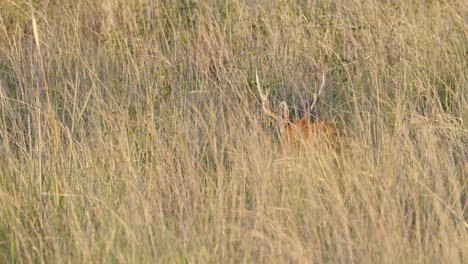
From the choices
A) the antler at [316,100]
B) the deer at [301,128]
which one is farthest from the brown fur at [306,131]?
the antler at [316,100]

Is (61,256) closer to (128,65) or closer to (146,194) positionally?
(146,194)

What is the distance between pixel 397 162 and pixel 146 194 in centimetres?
103

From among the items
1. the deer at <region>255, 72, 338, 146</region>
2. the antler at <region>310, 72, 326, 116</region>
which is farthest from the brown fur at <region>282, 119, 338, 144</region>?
the antler at <region>310, 72, 326, 116</region>

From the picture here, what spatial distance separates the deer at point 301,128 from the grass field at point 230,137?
7 centimetres

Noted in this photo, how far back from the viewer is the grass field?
10.6 ft

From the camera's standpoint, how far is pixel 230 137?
441 centimetres

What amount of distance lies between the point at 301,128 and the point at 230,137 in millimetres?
406

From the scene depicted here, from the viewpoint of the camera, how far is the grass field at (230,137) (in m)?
3.24

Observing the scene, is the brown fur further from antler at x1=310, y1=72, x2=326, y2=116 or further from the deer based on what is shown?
antler at x1=310, y1=72, x2=326, y2=116

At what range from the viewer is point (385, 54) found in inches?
226

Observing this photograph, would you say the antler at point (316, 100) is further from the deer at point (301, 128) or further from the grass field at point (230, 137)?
the grass field at point (230, 137)

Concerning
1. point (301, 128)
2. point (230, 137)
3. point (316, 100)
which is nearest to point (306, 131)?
point (301, 128)

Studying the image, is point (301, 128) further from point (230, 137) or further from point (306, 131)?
point (230, 137)

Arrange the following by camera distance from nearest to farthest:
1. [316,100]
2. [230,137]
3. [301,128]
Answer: [230,137] < [301,128] < [316,100]
